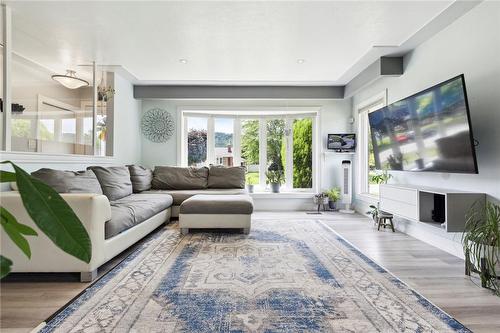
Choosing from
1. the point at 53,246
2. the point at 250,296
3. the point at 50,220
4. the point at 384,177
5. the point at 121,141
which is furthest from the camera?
the point at 121,141

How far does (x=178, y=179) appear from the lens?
16.8ft

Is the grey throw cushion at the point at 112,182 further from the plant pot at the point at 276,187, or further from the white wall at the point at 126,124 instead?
the plant pot at the point at 276,187

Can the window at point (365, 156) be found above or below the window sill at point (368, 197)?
above

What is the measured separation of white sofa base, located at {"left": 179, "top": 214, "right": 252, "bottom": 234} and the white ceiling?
2.09 meters

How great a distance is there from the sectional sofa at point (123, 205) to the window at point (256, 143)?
0.78 meters

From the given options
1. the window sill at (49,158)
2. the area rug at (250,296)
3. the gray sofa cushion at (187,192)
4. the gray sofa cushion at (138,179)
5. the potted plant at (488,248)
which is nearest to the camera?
the area rug at (250,296)

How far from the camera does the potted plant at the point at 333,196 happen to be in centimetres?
546

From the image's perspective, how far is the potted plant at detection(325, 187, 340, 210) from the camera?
546 centimetres

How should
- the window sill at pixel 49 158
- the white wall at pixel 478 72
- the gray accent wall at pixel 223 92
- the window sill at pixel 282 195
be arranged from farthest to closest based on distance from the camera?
1. the window sill at pixel 282 195
2. the gray accent wall at pixel 223 92
3. the window sill at pixel 49 158
4. the white wall at pixel 478 72

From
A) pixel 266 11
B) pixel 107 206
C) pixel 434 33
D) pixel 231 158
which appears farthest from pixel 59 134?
pixel 434 33

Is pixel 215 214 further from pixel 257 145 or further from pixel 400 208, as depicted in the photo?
pixel 257 145

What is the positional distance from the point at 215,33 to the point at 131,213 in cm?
213

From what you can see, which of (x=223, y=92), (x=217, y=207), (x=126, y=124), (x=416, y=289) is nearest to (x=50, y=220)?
(x=416, y=289)

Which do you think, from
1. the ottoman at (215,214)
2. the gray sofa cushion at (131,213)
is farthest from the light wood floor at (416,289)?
the ottoman at (215,214)
